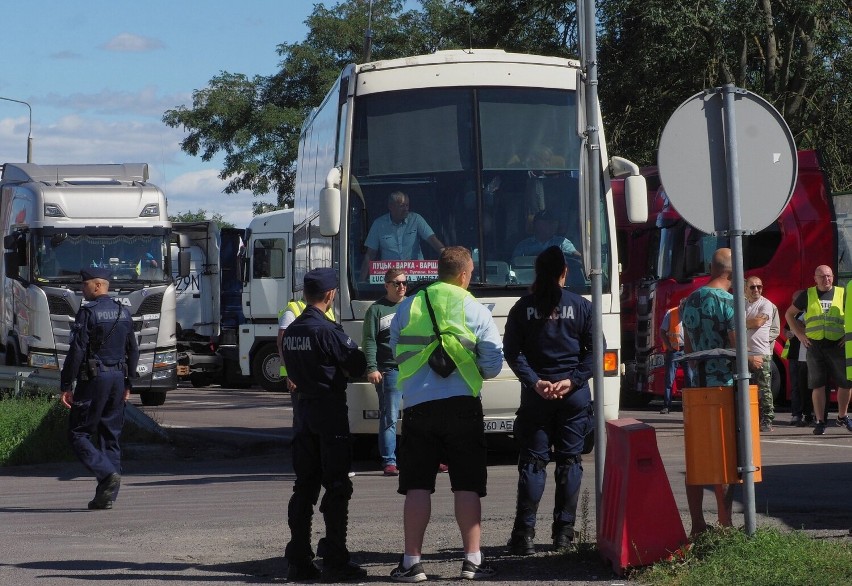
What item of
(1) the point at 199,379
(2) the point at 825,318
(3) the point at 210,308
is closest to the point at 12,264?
(3) the point at 210,308

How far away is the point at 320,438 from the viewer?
7.76m

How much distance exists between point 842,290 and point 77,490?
29.4 ft

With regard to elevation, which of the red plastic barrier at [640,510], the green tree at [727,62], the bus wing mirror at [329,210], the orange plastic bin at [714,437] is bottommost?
the red plastic barrier at [640,510]

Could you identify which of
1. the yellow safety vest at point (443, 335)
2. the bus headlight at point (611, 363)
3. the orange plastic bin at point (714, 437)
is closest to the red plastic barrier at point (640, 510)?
the orange plastic bin at point (714, 437)

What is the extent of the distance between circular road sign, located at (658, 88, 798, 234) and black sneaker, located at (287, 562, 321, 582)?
9.25ft

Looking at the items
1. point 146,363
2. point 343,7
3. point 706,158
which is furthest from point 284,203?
point 706,158

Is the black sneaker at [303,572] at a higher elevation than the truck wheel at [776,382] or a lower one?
lower

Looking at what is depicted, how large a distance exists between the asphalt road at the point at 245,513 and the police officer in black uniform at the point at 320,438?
0.27 m

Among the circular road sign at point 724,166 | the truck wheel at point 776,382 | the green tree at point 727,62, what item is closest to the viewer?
the circular road sign at point 724,166

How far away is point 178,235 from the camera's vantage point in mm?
22047

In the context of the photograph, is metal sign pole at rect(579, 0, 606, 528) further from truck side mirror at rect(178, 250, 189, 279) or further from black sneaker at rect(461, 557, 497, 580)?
truck side mirror at rect(178, 250, 189, 279)

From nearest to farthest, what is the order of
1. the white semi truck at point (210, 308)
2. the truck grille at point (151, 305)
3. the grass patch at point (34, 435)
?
the grass patch at point (34, 435), the truck grille at point (151, 305), the white semi truck at point (210, 308)

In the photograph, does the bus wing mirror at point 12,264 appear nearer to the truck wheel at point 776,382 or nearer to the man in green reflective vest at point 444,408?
the truck wheel at point 776,382

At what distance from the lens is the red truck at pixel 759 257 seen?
18734 mm
